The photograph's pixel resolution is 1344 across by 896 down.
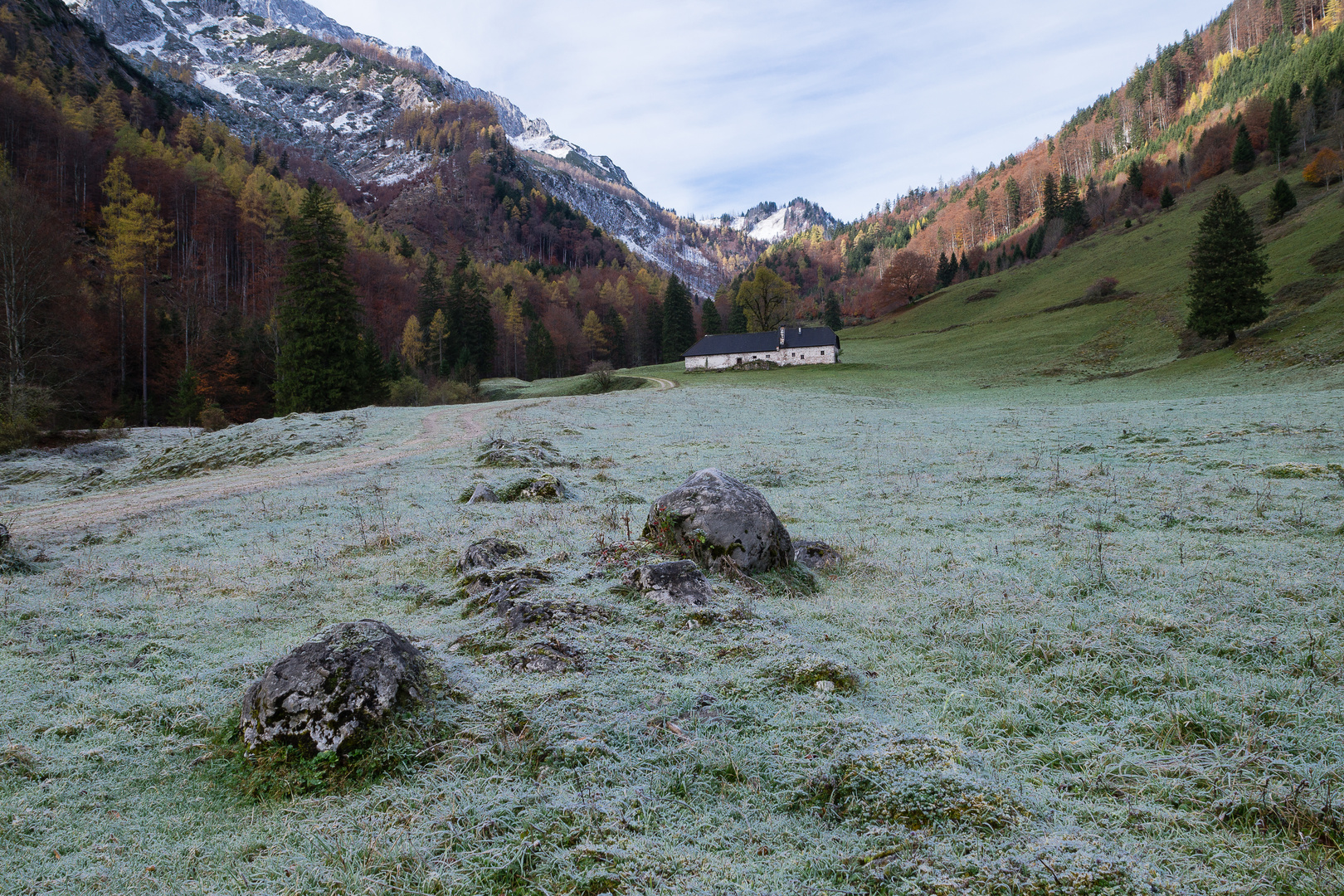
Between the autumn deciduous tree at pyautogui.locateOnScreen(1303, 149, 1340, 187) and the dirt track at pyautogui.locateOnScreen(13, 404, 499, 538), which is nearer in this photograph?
the dirt track at pyautogui.locateOnScreen(13, 404, 499, 538)

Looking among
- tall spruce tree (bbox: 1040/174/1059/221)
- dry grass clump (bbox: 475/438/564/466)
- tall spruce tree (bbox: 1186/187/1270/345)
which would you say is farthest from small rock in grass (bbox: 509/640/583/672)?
tall spruce tree (bbox: 1040/174/1059/221)

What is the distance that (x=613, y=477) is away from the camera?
608 inches

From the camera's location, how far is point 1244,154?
86.8 meters

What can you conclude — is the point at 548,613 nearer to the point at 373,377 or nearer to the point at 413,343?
the point at 373,377

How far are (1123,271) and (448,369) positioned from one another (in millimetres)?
87210

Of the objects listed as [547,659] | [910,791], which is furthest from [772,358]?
[910,791]

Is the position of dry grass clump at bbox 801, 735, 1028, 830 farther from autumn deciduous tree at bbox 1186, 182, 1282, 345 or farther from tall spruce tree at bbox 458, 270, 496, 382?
tall spruce tree at bbox 458, 270, 496, 382

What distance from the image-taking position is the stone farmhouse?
67.2 meters

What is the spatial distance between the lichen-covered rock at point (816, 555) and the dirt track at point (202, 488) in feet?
45.0

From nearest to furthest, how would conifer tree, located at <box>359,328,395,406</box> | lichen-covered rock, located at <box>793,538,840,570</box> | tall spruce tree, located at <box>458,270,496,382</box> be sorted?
lichen-covered rock, located at <box>793,538,840,570</box>
conifer tree, located at <box>359,328,395,406</box>
tall spruce tree, located at <box>458,270,496,382</box>

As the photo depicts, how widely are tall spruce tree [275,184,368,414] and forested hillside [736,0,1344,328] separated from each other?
8392 cm

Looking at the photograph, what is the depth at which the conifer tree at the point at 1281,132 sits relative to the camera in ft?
268

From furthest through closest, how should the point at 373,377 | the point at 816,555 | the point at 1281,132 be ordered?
the point at 1281,132 → the point at 373,377 → the point at 816,555

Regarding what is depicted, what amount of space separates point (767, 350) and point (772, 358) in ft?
3.78
